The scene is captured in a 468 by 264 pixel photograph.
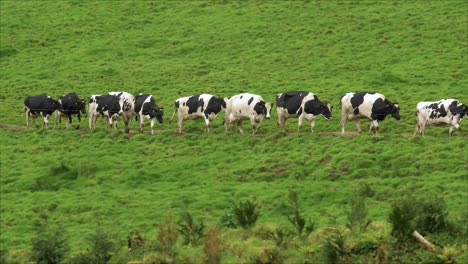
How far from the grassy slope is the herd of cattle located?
1.07 meters

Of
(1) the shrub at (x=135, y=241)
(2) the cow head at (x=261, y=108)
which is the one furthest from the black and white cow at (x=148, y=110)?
(1) the shrub at (x=135, y=241)

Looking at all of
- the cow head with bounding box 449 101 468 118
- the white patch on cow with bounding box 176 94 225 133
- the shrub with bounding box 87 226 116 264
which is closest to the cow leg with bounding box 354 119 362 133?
the cow head with bounding box 449 101 468 118

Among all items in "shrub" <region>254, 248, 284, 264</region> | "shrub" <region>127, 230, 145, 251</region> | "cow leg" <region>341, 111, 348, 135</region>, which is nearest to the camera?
"shrub" <region>254, 248, 284, 264</region>

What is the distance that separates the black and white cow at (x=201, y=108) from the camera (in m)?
41.4

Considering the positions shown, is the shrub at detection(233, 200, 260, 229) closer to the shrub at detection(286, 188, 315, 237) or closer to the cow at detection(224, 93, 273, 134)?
the shrub at detection(286, 188, 315, 237)

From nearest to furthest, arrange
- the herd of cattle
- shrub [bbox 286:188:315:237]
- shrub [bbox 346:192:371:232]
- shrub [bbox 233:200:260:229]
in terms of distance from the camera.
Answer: shrub [bbox 346:192:371:232], shrub [bbox 286:188:315:237], shrub [bbox 233:200:260:229], the herd of cattle

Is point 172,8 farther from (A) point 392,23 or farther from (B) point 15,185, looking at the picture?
(B) point 15,185

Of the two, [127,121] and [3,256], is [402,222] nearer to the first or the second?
[3,256]

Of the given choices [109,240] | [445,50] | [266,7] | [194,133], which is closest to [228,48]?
[266,7]

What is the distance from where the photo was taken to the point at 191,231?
27906mm

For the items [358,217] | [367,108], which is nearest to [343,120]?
[367,108]

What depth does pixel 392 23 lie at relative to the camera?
61844 millimetres

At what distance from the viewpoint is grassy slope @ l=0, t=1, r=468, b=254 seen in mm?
32031

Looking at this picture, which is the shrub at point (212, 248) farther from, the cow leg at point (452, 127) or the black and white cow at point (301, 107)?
the cow leg at point (452, 127)
